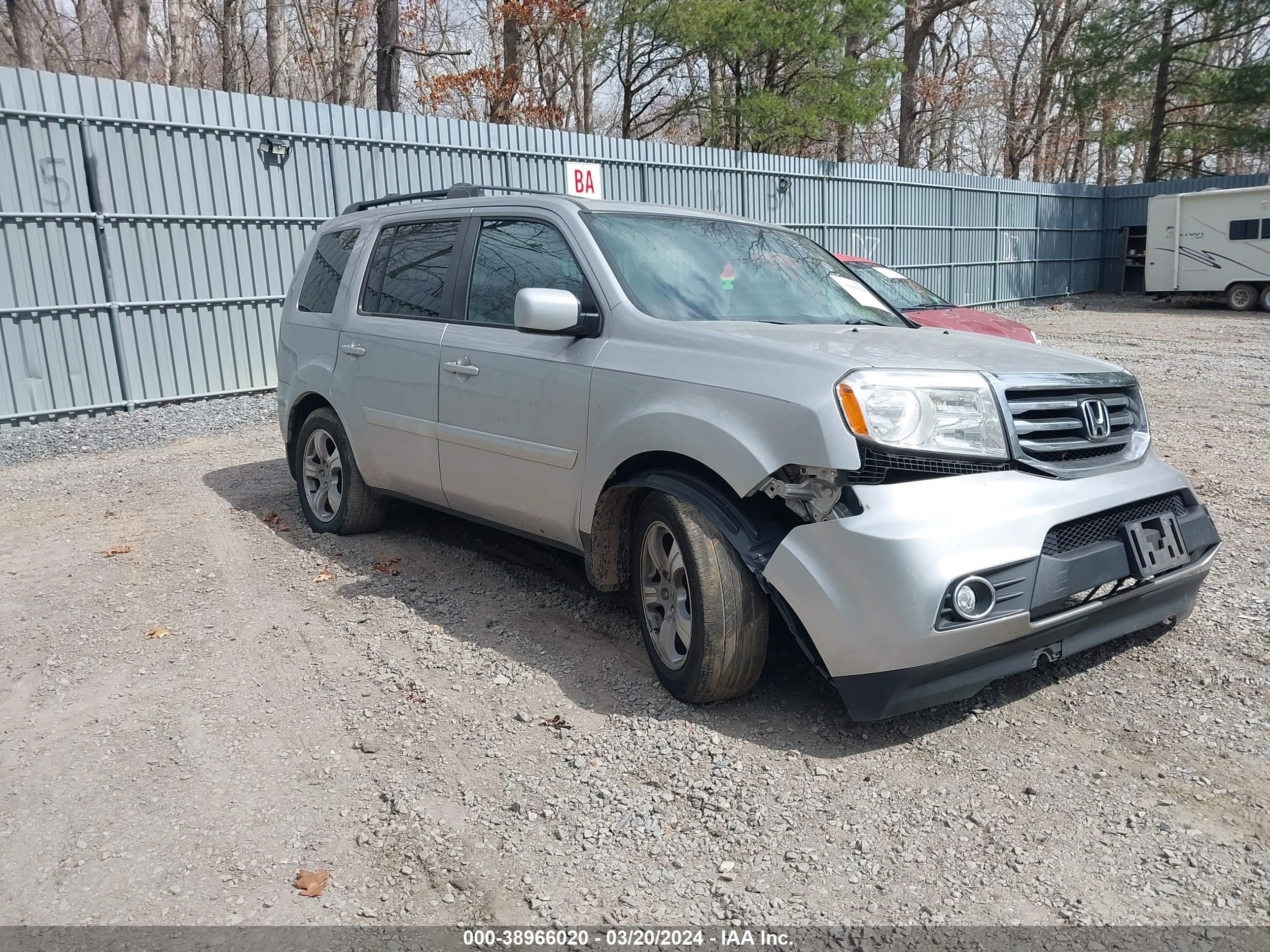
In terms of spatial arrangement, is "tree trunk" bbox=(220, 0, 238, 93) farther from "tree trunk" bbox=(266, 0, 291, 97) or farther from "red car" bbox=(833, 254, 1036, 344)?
"red car" bbox=(833, 254, 1036, 344)

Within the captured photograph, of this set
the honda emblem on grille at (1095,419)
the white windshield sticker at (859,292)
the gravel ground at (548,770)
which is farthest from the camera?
the white windshield sticker at (859,292)

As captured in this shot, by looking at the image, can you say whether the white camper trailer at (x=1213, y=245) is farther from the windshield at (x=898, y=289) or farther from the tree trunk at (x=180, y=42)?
A: the tree trunk at (x=180, y=42)

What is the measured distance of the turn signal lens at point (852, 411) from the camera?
3248 mm

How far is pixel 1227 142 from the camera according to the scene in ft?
98.4

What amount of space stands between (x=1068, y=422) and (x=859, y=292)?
1.72 m

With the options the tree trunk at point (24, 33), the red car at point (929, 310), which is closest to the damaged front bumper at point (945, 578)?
the red car at point (929, 310)

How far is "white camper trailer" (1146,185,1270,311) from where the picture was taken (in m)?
22.5

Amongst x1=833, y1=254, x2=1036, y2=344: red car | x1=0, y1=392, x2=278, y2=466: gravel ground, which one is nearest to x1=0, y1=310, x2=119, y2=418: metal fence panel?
x1=0, y1=392, x2=278, y2=466: gravel ground

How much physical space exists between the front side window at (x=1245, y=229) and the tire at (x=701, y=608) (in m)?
23.8

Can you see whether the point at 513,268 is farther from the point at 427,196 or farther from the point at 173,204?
the point at 173,204

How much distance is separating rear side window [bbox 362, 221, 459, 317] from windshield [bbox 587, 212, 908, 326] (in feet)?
3.38

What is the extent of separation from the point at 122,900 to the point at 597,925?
1314mm

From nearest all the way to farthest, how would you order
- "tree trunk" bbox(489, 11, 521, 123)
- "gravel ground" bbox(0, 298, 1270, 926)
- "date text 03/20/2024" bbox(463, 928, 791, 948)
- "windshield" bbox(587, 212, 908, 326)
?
1. "date text 03/20/2024" bbox(463, 928, 791, 948)
2. "gravel ground" bbox(0, 298, 1270, 926)
3. "windshield" bbox(587, 212, 908, 326)
4. "tree trunk" bbox(489, 11, 521, 123)

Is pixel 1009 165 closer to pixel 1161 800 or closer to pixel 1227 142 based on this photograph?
pixel 1227 142
